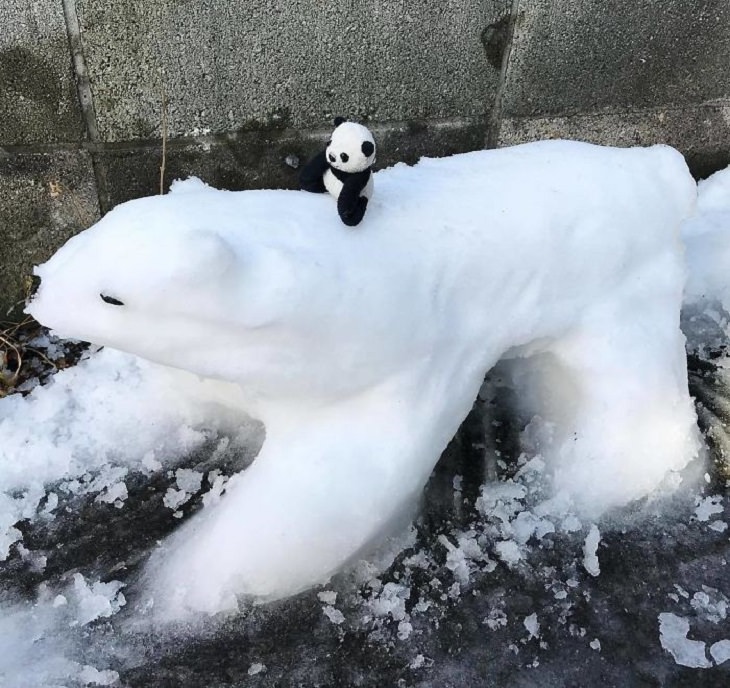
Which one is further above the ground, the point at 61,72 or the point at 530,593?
the point at 61,72

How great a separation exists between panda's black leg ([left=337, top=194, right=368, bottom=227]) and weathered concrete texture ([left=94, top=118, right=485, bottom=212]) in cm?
97

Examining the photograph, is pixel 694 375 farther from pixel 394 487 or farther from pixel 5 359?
→ pixel 5 359

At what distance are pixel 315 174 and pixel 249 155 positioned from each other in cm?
86

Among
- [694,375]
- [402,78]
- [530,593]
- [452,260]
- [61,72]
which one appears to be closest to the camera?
[452,260]

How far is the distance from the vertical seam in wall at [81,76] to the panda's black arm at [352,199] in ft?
3.60

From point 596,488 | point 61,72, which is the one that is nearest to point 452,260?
point 596,488

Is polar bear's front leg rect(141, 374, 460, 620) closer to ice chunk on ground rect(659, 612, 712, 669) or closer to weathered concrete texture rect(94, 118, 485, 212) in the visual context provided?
ice chunk on ground rect(659, 612, 712, 669)

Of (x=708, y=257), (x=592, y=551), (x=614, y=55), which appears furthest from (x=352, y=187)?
(x=614, y=55)

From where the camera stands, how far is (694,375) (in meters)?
1.73

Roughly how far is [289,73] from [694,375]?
1.34 m

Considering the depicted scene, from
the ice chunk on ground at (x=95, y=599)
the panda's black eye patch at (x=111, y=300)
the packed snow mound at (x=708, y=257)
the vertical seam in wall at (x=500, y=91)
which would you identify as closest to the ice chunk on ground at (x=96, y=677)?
the ice chunk on ground at (x=95, y=599)

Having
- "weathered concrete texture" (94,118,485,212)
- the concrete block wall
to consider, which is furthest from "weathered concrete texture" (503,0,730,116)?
"weathered concrete texture" (94,118,485,212)

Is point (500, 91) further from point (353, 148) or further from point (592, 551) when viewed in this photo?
point (592, 551)

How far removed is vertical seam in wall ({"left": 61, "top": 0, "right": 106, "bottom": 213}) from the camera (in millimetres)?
1824
